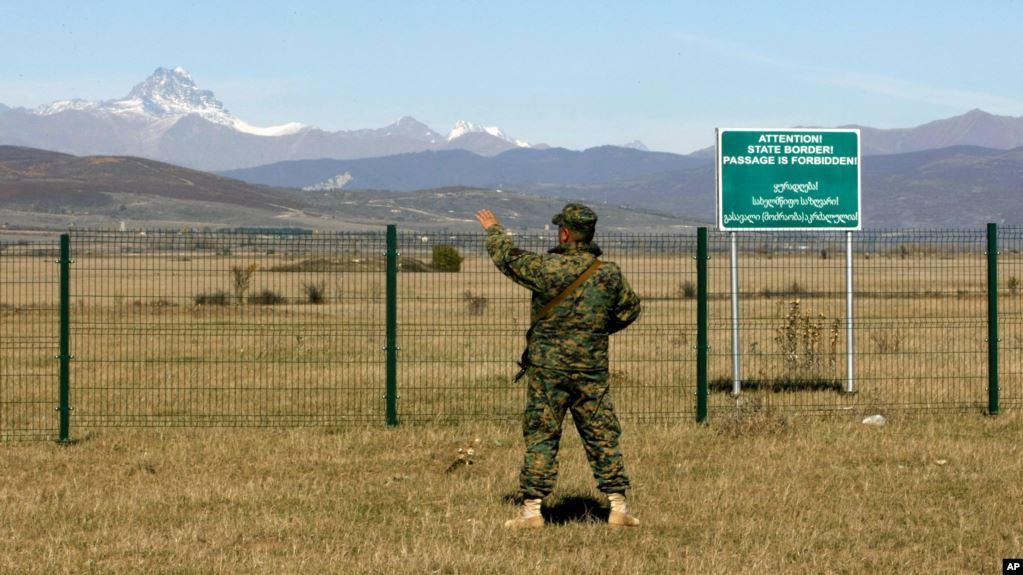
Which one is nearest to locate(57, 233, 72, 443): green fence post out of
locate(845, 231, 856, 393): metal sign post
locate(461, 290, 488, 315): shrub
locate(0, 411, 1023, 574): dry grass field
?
locate(0, 411, 1023, 574): dry grass field

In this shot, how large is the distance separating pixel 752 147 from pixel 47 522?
35.1ft

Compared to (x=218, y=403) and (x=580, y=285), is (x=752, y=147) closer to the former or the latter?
(x=218, y=403)

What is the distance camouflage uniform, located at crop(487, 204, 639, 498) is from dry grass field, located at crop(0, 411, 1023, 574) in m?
0.63

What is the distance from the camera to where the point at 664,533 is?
10.1 metres

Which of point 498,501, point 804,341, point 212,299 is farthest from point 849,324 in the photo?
point 212,299

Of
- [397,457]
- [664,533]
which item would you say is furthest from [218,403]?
[664,533]

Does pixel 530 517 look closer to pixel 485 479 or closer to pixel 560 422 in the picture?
pixel 560 422

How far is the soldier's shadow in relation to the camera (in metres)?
10.5

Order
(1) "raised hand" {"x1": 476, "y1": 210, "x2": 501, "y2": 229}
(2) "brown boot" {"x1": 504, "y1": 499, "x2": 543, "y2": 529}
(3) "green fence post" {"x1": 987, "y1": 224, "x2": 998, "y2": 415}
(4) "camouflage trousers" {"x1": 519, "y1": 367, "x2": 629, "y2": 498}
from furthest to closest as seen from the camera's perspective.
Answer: (3) "green fence post" {"x1": 987, "y1": 224, "x2": 998, "y2": 415} < (2) "brown boot" {"x1": 504, "y1": 499, "x2": 543, "y2": 529} < (1) "raised hand" {"x1": 476, "y1": 210, "x2": 501, "y2": 229} < (4) "camouflage trousers" {"x1": 519, "y1": 367, "x2": 629, "y2": 498}

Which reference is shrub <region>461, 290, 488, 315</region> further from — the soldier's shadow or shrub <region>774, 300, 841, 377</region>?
the soldier's shadow

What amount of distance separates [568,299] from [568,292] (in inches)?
2.0

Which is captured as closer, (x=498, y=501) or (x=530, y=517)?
(x=530, y=517)

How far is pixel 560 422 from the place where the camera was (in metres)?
9.90

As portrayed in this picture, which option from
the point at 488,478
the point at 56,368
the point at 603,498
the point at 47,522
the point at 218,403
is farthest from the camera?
the point at 56,368
